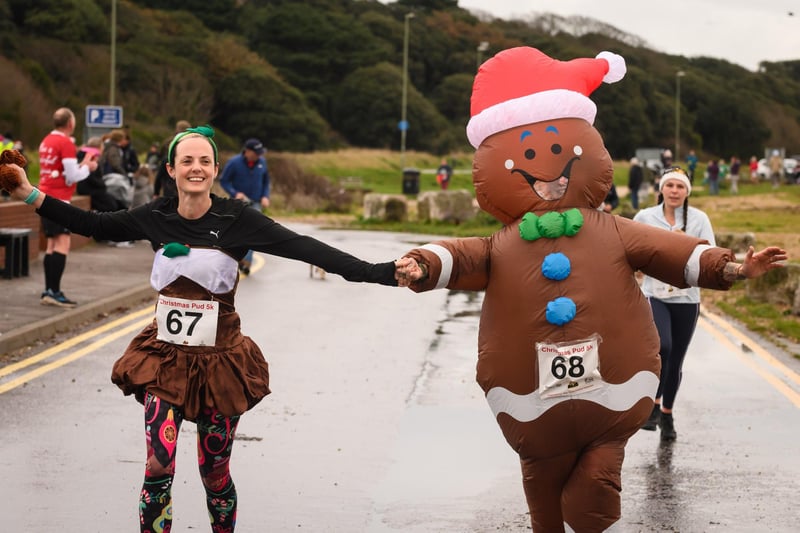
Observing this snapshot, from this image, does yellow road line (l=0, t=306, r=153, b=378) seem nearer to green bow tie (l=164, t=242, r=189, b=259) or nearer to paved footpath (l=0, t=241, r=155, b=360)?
paved footpath (l=0, t=241, r=155, b=360)

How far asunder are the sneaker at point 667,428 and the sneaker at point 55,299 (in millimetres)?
7320

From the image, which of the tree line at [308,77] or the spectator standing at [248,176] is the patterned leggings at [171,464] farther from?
the tree line at [308,77]

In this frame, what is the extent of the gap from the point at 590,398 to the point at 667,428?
3633 millimetres

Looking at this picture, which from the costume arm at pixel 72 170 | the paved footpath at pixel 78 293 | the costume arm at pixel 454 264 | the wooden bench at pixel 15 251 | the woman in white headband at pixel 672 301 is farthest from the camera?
the wooden bench at pixel 15 251

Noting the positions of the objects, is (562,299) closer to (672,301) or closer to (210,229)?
(210,229)

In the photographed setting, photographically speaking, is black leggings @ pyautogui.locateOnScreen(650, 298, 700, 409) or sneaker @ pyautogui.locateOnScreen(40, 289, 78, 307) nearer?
black leggings @ pyautogui.locateOnScreen(650, 298, 700, 409)

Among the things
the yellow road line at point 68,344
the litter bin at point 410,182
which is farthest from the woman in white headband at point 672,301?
the litter bin at point 410,182

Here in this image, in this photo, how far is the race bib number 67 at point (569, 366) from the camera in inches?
214

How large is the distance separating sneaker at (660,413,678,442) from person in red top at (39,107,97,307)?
265 inches

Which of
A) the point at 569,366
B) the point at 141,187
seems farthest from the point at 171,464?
the point at 141,187

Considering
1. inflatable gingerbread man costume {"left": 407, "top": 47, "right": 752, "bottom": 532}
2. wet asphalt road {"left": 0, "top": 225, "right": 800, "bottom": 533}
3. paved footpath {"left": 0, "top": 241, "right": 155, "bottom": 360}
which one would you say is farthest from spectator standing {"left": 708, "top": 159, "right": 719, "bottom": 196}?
inflatable gingerbread man costume {"left": 407, "top": 47, "right": 752, "bottom": 532}

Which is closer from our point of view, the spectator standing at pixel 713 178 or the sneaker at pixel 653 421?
the sneaker at pixel 653 421

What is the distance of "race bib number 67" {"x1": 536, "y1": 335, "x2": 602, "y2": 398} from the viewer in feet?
17.9

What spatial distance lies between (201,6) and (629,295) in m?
82.5
